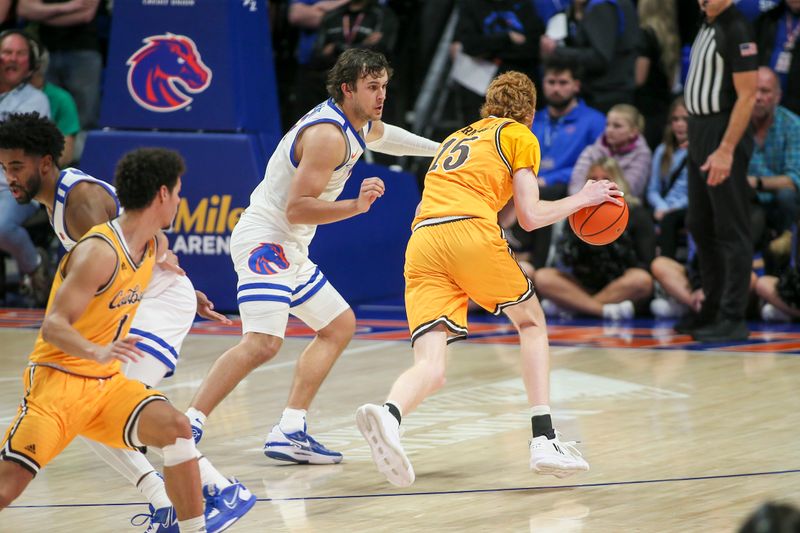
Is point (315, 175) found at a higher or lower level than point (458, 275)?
higher

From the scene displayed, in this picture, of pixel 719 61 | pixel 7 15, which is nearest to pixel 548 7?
pixel 719 61

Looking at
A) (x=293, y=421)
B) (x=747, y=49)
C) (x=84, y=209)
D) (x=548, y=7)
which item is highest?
(x=548, y=7)

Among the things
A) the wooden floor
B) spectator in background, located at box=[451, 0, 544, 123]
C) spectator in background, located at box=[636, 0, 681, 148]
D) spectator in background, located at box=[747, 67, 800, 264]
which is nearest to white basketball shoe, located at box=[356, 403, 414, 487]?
the wooden floor

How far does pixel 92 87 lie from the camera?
481 inches

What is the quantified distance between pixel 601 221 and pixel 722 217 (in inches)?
137

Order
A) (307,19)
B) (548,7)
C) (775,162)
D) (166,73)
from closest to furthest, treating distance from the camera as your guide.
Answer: (775,162) → (166,73) → (548,7) → (307,19)

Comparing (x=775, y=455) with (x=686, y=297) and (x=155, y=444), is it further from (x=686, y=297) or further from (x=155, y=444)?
(x=686, y=297)

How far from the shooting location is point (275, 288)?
6113 millimetres

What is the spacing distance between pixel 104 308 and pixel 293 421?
1.82m

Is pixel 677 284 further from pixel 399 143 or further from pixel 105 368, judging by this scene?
pixel 105 368

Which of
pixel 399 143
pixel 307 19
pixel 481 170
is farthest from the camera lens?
pixel 307 19

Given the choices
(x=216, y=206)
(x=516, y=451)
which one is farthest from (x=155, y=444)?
(x=216, y=206)

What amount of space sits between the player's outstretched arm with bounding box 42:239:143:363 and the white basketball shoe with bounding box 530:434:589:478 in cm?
183

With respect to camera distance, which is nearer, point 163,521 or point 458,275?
point 163,521
